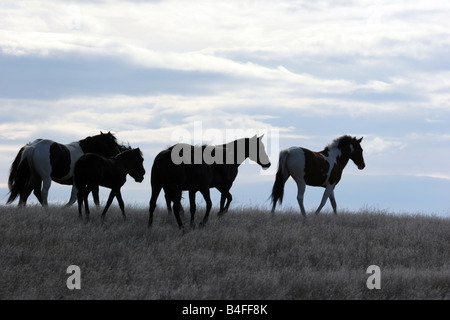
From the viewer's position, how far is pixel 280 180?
1639 cm

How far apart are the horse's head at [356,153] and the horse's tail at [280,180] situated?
2.36 m

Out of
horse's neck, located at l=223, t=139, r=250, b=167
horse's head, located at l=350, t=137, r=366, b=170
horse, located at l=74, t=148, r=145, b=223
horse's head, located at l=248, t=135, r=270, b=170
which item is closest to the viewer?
horse, located at l=74, t=148, r=145, b=223

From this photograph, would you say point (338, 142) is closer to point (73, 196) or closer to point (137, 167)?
point (137, 167)

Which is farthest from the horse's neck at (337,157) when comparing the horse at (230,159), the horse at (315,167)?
the horse at (230,159)

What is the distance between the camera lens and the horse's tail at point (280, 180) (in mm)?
16312

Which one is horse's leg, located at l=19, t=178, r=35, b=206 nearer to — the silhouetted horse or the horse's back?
the silhouetted horse

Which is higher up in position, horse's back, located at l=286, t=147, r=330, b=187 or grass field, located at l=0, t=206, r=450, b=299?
horse's back, located at l=286, t=147, r=330, b=187

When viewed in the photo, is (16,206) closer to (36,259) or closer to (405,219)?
(36,259)

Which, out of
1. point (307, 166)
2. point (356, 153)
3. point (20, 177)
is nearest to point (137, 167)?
point (20, 177)

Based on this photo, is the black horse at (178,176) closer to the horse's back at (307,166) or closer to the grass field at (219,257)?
the grass field at (219,257)

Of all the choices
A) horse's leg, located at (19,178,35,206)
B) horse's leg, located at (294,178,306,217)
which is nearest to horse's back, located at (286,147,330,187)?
horse's leg, located at (294,178,306,217)

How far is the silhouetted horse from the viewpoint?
15359 mm

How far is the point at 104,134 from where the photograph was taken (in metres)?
16.1
